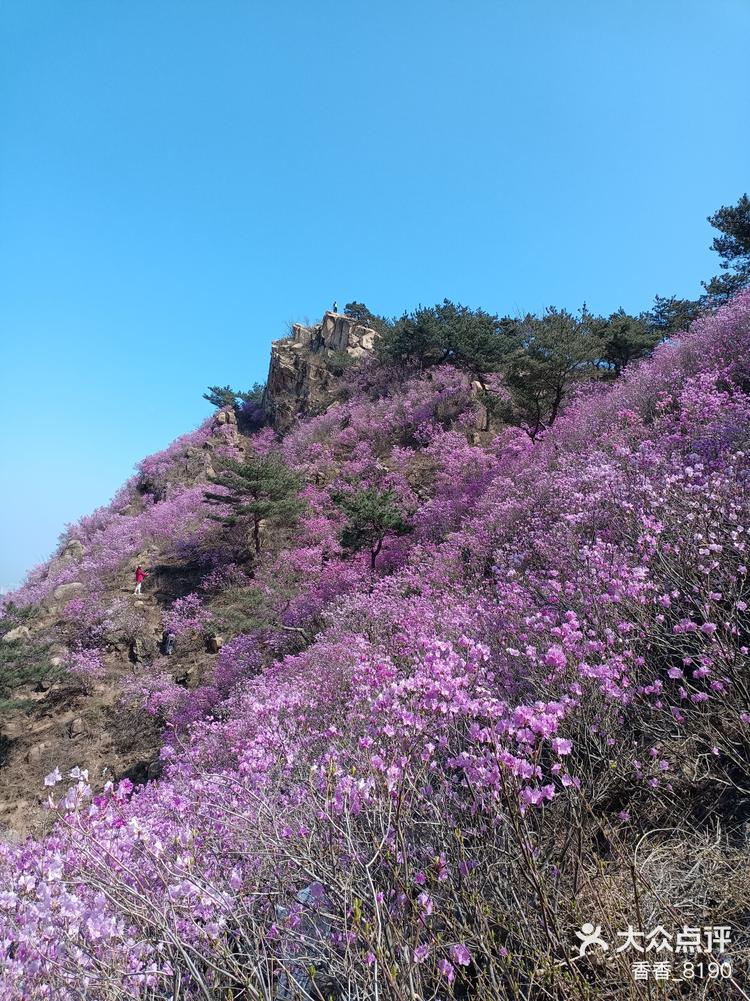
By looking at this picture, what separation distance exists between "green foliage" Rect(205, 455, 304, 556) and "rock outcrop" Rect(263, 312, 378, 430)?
10.4 m

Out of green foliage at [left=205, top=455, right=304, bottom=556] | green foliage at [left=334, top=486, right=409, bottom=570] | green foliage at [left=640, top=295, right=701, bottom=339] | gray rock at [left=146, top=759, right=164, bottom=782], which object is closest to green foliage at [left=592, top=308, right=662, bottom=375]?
green foliage at [left=640, top=295, right=701, bottom=339]

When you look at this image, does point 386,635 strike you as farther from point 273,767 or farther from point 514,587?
point 273,767

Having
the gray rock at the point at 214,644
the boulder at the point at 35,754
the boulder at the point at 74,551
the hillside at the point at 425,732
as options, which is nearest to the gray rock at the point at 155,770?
the hillside at the point at 425,732

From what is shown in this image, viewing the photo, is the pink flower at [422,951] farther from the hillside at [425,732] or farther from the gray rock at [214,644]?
the gray rock at [214,644]

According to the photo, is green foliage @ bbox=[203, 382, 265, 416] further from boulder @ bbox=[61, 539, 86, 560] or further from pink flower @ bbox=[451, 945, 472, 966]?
pink flower @ bbox=[451, 945, 472, 966]

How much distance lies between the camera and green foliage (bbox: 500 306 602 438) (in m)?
12.4

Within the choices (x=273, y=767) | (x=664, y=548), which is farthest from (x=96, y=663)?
(x=664, y=548)

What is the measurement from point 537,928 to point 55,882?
265 cm

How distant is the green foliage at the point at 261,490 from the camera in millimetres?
14672

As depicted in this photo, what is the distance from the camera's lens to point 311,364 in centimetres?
2728

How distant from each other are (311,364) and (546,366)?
57.9 feet

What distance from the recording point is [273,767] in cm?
375

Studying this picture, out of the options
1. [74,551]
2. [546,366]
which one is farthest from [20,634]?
[546,366]

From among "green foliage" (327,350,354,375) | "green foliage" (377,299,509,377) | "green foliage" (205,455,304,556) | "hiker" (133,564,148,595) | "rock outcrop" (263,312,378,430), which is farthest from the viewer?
"rock outcrop" (263,312,378,430)
